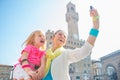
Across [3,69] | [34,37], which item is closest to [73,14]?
[3,69]

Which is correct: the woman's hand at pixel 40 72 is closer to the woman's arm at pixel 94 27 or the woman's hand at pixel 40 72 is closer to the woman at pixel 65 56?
the woman at pixel 65 56

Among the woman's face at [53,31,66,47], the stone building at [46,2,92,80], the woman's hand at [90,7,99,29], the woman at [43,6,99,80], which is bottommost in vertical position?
the woman at [43,6,99,80]

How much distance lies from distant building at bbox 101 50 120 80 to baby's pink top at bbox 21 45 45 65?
42909 mm

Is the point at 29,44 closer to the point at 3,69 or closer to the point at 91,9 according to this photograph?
the point at 91,9

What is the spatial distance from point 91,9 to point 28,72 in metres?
1.10

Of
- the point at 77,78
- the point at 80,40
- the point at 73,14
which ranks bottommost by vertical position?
the point at 77,78

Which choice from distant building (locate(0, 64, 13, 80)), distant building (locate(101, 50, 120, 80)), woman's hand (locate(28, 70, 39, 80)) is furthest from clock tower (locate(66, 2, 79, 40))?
woman's hand (locate(28, 70, 39, 80))

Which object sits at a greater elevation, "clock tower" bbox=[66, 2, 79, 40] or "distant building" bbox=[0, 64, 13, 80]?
"clock tower" bbox=[66, 2, 79, 40]

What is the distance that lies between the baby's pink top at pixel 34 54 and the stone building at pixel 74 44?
40.3 meters

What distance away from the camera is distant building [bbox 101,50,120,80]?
1713 inches

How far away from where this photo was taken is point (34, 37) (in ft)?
8.95

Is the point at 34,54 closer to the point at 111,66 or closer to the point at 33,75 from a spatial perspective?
the point at 33,75

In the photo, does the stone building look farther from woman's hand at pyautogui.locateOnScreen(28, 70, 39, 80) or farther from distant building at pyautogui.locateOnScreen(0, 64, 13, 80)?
woman's hand at pyautogui.locateOnScreen(28, 70, 39, 80)

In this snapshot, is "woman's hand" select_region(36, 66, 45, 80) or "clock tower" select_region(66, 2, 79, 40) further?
"clock tower" select_region(66, 2, 79, 40)
